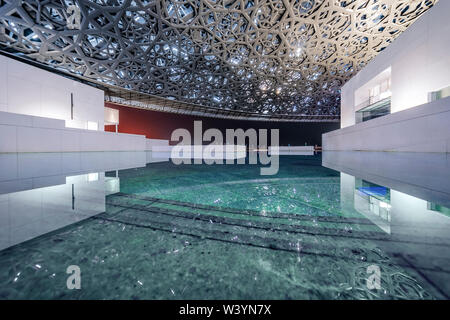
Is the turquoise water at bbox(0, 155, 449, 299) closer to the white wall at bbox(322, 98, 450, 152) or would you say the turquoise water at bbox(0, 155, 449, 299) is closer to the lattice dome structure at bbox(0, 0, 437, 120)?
the white wall at bbox(322, 98, 450, 152)

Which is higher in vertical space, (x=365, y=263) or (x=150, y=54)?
(x=150, y=54)

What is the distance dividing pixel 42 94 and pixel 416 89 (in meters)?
22.0

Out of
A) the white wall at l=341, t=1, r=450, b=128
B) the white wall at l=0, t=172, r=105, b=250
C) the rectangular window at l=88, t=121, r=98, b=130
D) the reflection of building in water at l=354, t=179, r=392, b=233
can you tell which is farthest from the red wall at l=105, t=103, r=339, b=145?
the reflection of building in water at l=354, t=179, r=392, b=233

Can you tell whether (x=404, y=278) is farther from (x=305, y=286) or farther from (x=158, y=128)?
(x=158, y=128)

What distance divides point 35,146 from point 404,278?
1272 cm

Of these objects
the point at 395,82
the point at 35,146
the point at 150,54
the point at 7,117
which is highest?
the point at 150,54

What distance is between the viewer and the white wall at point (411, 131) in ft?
19.6

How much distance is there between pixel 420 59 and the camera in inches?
316

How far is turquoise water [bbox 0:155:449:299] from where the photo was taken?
60 cm

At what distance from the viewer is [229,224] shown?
1.23 meters

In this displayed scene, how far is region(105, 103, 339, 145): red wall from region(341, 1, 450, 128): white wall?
2266 centimetres

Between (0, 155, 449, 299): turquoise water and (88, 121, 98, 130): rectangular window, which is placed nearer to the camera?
(0, 155, 449, 299): turquoise water
